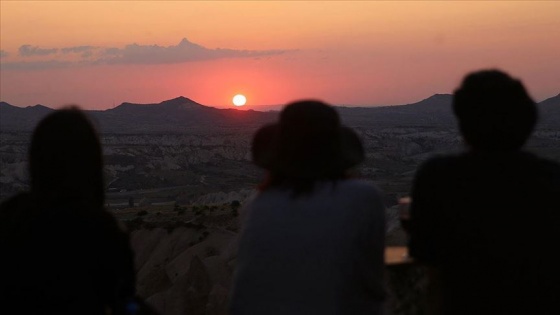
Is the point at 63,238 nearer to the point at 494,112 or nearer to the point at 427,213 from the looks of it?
the point at 427,213

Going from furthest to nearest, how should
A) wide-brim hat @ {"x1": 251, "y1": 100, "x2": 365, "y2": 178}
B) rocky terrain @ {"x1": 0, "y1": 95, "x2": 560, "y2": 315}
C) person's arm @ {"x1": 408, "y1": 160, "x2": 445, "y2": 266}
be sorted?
rocky terrain @ {"x1": 0, "y1": 95, "x2": 560, "y2": 315} < wide-brim hat @ {"x1": 251, "y1": 100, "x2": 365, "y2": 178} < person's arm @ {"x1": 408, "y1": 160, "x2": 445, "y2": 266}

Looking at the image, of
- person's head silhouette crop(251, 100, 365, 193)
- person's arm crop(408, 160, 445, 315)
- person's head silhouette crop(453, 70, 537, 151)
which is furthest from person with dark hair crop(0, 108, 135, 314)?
person's head silhouette crop(453, 70, 537, 151)

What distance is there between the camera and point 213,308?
19.3 metres

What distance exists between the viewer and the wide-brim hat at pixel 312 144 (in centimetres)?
394

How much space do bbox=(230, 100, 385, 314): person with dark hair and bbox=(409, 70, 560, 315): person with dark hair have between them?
0.77 ft

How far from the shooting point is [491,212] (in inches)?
147

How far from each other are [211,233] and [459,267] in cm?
3013

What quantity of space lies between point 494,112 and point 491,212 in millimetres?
419

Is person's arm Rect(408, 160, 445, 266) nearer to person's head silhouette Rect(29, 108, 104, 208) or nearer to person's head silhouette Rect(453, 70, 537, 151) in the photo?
person's head silhouette Rect(453, 70, 537, 151)

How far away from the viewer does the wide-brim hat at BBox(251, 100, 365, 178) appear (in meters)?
3.94

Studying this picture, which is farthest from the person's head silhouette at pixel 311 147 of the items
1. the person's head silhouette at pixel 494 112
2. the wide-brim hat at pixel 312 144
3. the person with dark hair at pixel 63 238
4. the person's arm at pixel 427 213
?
the person with dark hair at pixel 63 238

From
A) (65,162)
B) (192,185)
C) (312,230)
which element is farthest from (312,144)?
(192,185)

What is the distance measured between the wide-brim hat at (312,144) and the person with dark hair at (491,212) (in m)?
0.33

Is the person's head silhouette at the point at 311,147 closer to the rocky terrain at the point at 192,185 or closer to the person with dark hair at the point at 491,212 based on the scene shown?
the person with dark hair at the point at 491,212
